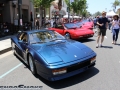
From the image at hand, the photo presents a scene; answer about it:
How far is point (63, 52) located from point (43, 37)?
4.94ft

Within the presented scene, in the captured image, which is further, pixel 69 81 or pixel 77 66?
pixel 69 81

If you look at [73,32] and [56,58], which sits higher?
[73,32]

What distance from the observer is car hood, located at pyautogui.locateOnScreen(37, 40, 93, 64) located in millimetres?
4298

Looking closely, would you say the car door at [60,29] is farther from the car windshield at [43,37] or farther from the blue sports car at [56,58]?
the blue sports car at [56,58]

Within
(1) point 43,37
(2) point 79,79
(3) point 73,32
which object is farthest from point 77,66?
(3) point 73,32

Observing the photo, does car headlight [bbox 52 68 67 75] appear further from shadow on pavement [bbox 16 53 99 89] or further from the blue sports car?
shadow on pavement [bbox 16 53 99 89]

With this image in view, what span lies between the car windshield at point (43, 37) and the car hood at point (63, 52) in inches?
21.1

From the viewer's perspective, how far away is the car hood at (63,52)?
4.30 metres

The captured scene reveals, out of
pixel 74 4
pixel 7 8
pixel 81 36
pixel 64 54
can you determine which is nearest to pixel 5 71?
pixel 64 54

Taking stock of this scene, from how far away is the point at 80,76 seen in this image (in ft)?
15.3

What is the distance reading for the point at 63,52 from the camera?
4605 mm

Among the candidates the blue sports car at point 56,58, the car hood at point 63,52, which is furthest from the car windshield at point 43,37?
the car hood at point 63,52

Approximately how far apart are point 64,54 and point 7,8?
48.8 feet

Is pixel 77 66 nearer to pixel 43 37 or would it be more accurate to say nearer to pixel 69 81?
pixel 69 81
